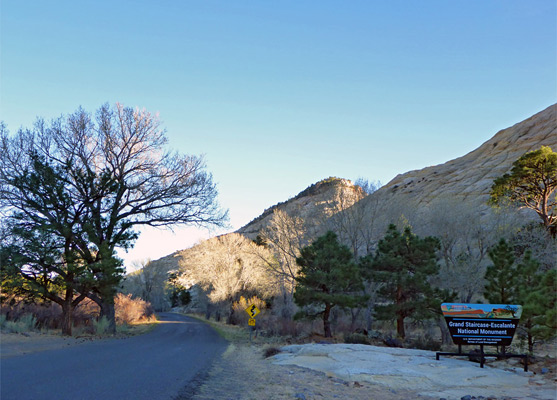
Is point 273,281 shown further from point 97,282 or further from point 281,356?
point 281,356

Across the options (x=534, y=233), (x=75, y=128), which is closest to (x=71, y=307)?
(x=75, y=128)

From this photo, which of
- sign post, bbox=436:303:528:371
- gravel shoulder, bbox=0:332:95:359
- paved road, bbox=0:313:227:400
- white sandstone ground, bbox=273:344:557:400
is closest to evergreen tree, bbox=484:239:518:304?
sign post, bbox=436:303:528:371

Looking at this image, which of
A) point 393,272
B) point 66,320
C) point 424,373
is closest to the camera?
point 424,373

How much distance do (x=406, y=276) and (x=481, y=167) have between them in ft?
191

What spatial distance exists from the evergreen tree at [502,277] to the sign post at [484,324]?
4.30m

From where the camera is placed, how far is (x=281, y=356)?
15.9 m

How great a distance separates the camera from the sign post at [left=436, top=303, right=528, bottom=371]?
13.3 metres

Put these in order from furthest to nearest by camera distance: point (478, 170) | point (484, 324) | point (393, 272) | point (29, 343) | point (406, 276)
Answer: point (478, 170), point (393, 272), point (406, 276), point (29, 343), point (484, 324)

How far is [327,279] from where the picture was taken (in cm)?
2244

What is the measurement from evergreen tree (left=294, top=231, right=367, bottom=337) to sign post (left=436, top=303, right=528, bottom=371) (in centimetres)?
852

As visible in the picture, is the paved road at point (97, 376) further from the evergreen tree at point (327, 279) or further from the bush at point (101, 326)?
the bush at point (101, 326)

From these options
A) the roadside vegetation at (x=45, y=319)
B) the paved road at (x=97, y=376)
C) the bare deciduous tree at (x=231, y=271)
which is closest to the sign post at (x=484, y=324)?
the paved road at (x=97, y=376)

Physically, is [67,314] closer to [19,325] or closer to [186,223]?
[19,325]

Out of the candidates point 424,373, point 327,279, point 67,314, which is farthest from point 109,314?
point 424,373
